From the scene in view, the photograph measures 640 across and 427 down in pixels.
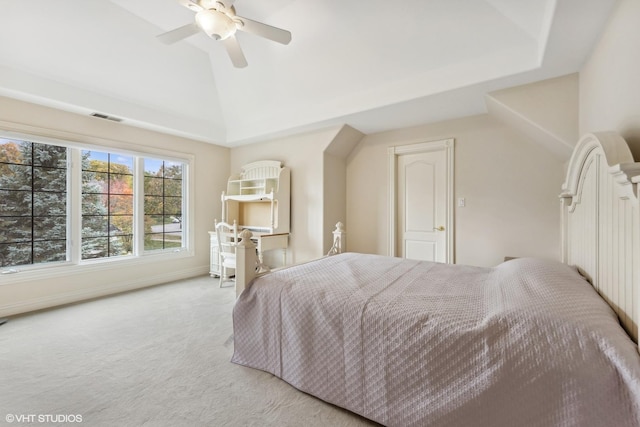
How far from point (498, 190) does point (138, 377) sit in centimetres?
375

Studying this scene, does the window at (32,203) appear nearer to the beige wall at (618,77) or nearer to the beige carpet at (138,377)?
the beige carpet at (138,377)

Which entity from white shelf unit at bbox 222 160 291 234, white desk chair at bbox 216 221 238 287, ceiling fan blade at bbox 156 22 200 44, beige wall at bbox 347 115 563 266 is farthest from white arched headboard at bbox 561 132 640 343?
white desk chair at bbox 216 221 238 287

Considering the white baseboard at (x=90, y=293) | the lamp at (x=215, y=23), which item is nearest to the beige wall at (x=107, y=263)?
the white baseboard at (x=90, y=293)

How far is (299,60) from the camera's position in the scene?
3.13m

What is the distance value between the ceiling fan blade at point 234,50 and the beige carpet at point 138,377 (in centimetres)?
251

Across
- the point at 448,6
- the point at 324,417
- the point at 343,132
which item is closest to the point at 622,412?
the point at 324,417

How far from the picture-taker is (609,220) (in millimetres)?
1319

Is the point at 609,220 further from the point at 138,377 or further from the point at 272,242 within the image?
the point at 272,242

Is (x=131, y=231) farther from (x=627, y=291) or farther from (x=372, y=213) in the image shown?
(x=627, y=291)

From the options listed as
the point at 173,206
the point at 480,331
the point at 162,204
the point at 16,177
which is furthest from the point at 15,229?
the point at 480,331

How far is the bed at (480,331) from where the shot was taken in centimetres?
100

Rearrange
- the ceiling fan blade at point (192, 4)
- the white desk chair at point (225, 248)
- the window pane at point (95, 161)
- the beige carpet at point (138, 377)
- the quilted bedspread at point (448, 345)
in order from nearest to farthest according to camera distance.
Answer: the quilted bedspread at point (448, 345) < the beige carpet at point (138, 377) < the ceiling fan blade at point (192, 4) < the window pane at point (95, 161) < the white desk chair at point (225, 248)

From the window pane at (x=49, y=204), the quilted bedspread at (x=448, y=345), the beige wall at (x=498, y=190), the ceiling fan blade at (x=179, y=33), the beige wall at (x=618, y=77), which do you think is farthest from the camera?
the window pane at (x=49, y=204)

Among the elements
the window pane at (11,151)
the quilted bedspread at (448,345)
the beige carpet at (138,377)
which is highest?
the window pane at (11,151)
